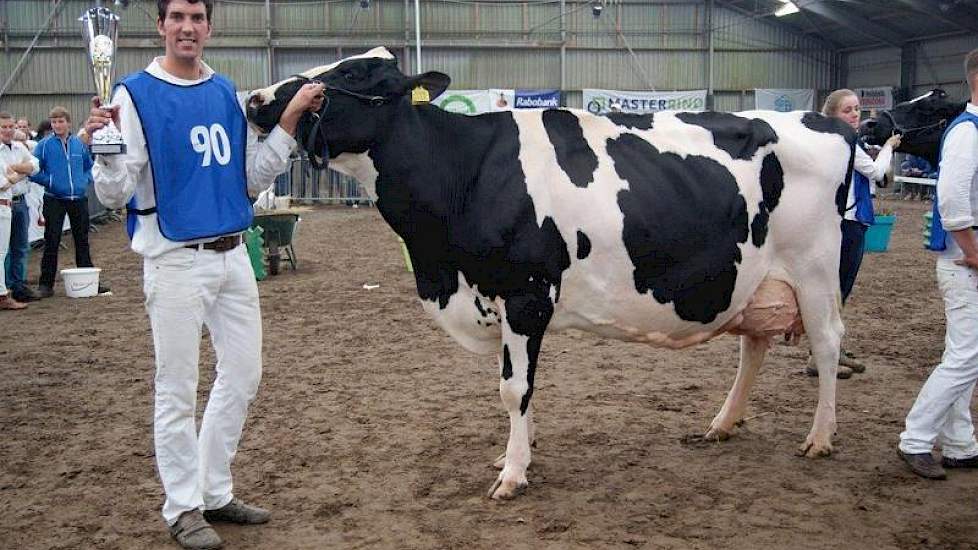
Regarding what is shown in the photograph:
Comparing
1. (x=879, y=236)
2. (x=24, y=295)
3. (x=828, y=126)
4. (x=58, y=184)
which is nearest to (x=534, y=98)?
(x=879, y=236)

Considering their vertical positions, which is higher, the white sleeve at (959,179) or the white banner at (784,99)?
the white banner at (784,99)

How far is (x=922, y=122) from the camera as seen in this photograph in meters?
5.44

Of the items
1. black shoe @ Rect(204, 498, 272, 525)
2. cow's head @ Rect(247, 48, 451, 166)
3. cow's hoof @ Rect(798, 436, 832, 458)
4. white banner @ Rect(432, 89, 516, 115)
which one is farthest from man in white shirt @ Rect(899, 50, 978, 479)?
white banner @ Rect(432, 89, 516, 115)

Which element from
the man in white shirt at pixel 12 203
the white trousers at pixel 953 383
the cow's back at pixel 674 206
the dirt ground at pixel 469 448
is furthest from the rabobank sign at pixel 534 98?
the white trousers at pixel 953 383

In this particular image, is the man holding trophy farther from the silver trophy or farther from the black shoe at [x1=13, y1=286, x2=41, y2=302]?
the black shoe at [x1=13, y1=286, x2=41, y2=302]

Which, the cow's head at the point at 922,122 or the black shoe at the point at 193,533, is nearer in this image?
the black shoe at the point at 193,533

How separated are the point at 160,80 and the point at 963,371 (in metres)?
4.03

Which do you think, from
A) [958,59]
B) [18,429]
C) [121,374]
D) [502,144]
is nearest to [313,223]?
[121,374]

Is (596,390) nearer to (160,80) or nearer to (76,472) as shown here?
(76,472)

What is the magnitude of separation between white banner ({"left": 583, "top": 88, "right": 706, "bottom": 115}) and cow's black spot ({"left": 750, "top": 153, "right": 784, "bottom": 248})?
24.7m

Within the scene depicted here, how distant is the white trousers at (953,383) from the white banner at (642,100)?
25.1 m

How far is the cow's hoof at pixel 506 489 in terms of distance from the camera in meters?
4.51

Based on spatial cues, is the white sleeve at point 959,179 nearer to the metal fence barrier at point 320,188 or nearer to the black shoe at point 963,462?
the black shoe at point 963,462

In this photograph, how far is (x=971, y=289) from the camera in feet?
15.0
